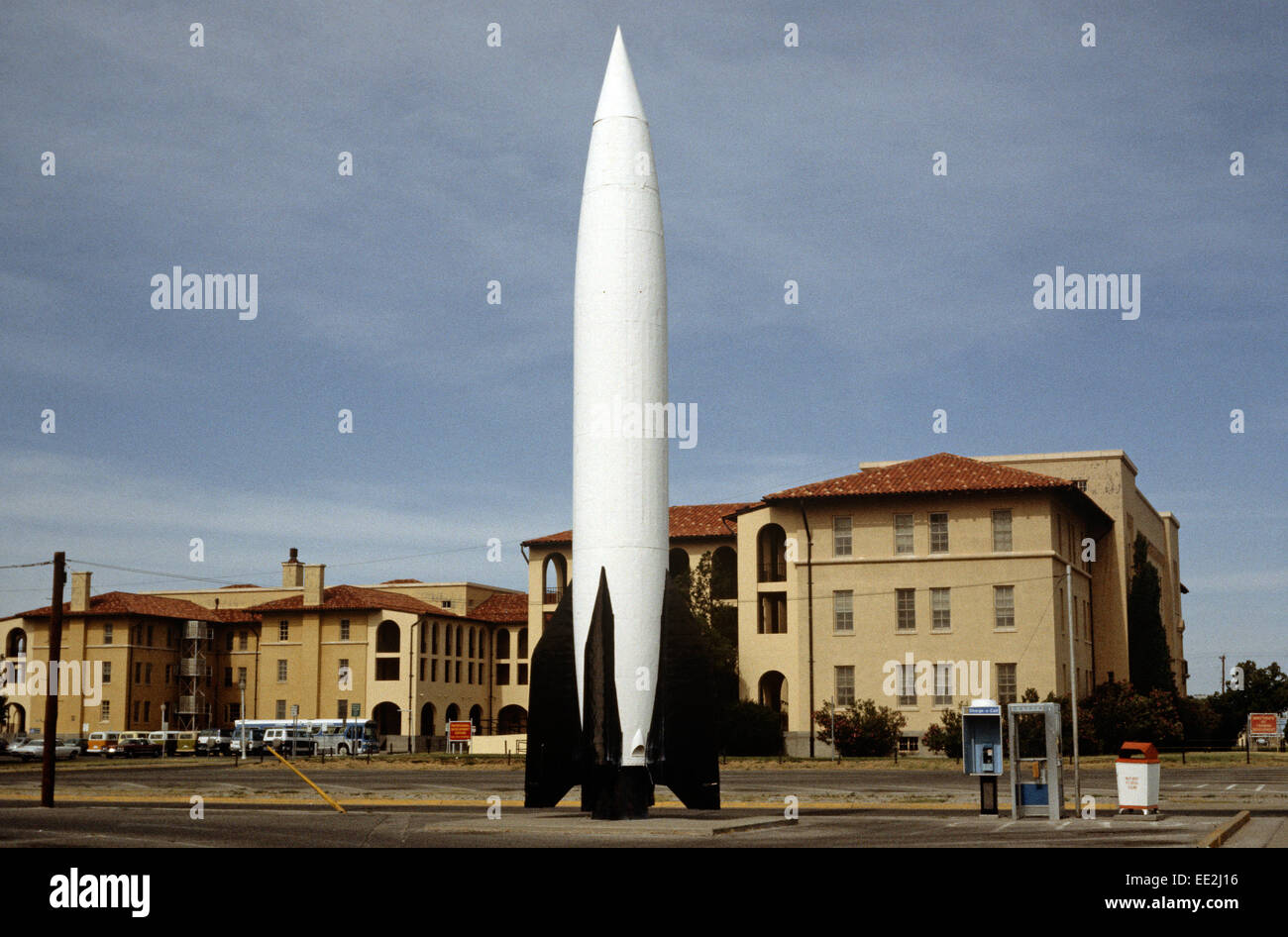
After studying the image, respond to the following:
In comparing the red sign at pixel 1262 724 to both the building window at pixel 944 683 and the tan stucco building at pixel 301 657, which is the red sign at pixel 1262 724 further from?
the tan stucco building at pixel 301 657

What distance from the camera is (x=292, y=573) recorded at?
103875mm

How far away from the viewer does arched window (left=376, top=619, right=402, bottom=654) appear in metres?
88.6

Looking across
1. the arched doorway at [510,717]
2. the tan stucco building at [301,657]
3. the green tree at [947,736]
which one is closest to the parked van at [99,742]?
the tan stucco building at [301,657]

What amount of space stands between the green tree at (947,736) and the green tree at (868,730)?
1406 millimetres

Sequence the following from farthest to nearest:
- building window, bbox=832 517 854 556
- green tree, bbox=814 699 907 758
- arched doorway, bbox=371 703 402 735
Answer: arched doorway, bbox=371 703 402 735 < building window, bbox=832 517 854 556 < green tree, bbox=814 699 907 758

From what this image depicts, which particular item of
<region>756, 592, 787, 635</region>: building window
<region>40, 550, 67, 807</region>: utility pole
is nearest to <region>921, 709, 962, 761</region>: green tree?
<region>756, 592, 787, 635</region>: building window

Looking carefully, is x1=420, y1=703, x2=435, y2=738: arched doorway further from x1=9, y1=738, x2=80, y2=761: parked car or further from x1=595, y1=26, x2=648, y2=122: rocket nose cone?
x1=595, y1=26, x2=648, y2=122: rocket nose cone

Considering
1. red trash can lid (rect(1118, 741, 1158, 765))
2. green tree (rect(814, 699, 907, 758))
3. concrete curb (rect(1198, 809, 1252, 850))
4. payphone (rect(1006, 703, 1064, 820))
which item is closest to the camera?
concrete curb (rect(1198, 809, 1252, 850))

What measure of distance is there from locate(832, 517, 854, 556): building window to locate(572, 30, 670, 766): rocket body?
130 ft

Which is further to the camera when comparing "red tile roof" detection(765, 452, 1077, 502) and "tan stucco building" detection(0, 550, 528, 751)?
"tan stucco building" detection(0, 550, 528, 751)
